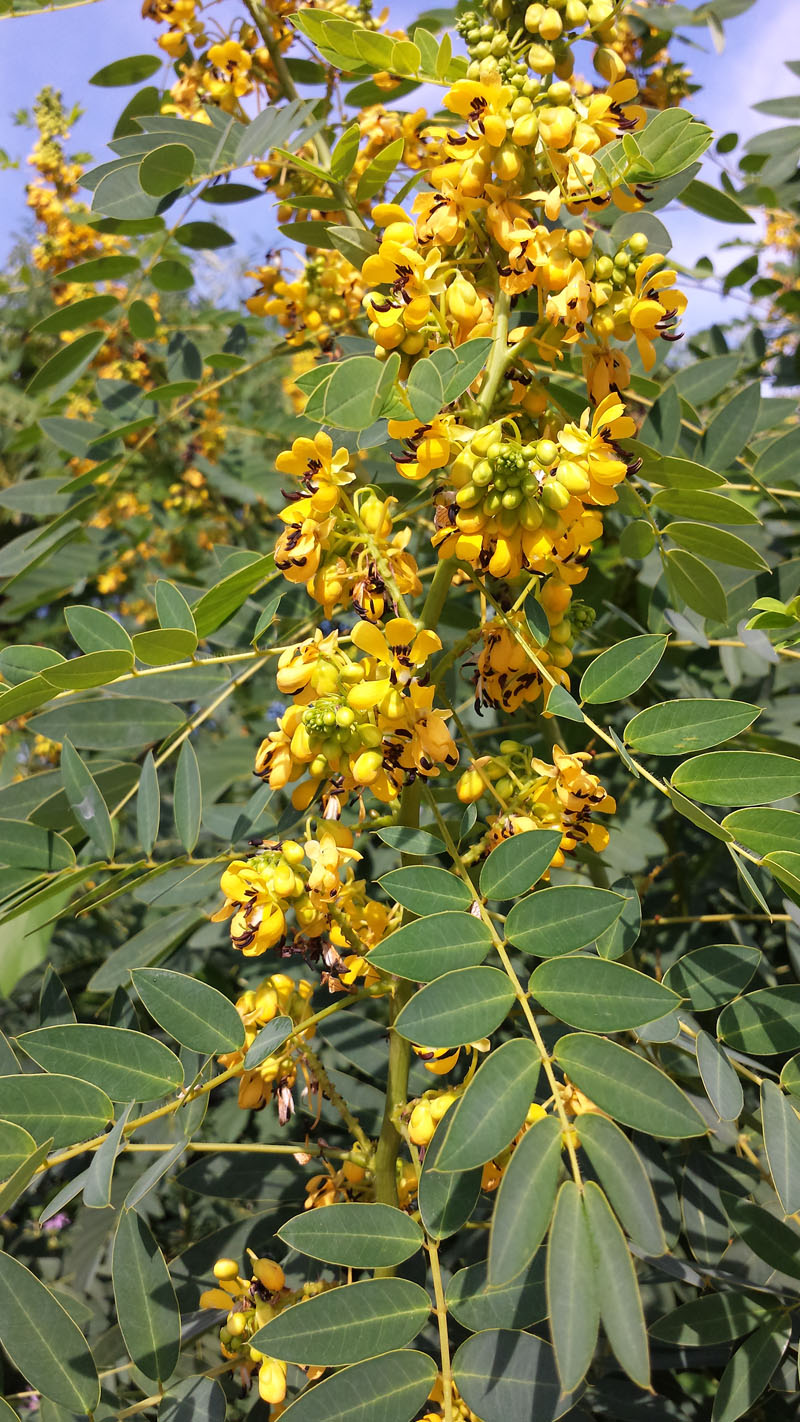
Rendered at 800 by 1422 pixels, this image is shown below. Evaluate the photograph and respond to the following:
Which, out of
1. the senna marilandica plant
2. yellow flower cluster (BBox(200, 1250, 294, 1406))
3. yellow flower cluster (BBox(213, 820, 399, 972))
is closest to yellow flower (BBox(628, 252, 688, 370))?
the senna marilandica plant

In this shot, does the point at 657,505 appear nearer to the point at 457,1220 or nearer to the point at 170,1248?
the point at 457,1220

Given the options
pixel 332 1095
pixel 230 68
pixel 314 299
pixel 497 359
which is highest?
pixel 230 68

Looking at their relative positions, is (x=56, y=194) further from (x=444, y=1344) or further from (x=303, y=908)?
(x=444, y=1344)

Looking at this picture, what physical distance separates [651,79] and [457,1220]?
104 inches

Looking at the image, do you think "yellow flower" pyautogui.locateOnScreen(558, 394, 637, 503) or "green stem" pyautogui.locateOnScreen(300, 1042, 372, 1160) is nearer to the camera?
"yellow flower" pyautogui.locateOnScreen(558, 394, 637, 503)

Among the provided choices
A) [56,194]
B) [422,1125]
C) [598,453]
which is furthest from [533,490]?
[56,194]

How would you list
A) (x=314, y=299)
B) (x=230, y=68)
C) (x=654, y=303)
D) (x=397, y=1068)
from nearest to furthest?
(x=654, y=303) → (x=397, y=1068) → (x=230, y=68) → (x=314, y=299)

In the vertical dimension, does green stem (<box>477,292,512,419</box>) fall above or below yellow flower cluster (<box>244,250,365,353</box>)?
below

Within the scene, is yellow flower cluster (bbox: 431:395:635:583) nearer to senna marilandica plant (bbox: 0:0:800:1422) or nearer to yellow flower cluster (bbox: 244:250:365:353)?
senna marilandica plant (bbox: 0:0:800:1422)

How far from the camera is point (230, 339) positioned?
6.79 feet

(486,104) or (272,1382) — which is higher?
(486,104)

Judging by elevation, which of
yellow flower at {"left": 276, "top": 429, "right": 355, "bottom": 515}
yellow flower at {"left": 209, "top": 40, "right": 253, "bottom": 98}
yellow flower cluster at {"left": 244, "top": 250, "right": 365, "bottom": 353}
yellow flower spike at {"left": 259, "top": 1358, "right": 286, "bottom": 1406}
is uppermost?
yellow flower at {"left": 209, "top": 40, "right": 253, "bottom": 98}

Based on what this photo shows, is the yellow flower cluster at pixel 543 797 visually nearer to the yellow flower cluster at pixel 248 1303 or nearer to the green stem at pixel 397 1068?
the green stem at pixel 397 1068

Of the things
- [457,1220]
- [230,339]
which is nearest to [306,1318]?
[457,1220]
